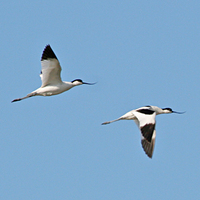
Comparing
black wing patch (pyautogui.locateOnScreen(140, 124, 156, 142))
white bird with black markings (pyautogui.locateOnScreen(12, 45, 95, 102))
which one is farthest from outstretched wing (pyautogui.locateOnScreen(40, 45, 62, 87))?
black wing patch (pyautogui.locateOnScreen(140, 124, 156, 142))

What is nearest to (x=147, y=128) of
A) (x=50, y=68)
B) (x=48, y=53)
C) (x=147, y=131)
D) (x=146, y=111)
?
(x=147, y=131)

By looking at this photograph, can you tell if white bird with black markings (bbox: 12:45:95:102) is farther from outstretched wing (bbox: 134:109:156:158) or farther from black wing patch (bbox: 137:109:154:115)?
outstretched wing (bbox: 134:109:156:158)

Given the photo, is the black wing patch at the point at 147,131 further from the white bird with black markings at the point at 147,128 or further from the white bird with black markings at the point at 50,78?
the white bird with black markings at the point at 50,78

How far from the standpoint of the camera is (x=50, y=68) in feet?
60.8

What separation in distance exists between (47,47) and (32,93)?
160 centimetres

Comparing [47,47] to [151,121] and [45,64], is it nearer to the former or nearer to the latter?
[45,64]

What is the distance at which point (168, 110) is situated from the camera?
65.2 ft

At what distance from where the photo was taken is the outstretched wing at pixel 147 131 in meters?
16.5

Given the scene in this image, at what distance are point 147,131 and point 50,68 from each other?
12.6ft

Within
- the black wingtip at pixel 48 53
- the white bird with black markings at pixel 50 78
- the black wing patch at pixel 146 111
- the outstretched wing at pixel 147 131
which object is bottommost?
the outstretched wing at pixel 147 131

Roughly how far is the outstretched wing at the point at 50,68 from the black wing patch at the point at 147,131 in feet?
11.4

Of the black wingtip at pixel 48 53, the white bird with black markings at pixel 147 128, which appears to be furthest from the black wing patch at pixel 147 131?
the black wingtip at pixel 48 53

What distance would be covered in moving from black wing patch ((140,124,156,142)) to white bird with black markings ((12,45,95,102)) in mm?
3395

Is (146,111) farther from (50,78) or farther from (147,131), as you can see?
(50,78)
